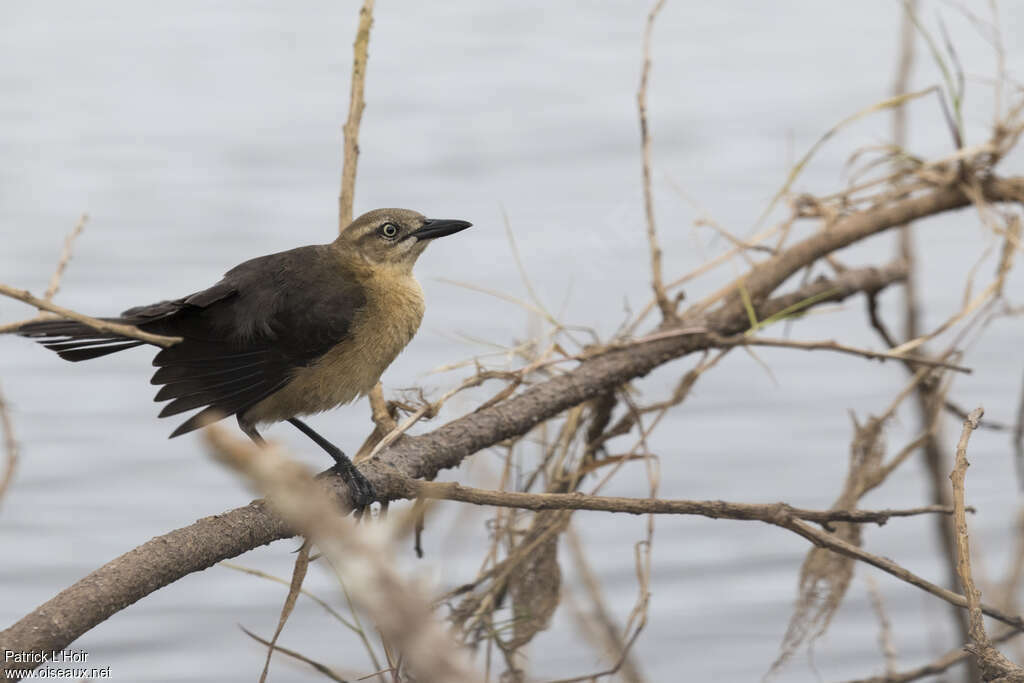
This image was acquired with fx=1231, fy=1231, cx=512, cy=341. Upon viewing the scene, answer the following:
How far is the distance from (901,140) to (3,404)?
3.47 m

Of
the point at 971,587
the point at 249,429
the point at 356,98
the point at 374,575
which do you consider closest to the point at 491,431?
the point at 249,429

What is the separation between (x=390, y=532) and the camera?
49cm

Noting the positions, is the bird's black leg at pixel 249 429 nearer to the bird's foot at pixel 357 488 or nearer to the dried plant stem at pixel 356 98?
the bird's foot at pixel 357 488

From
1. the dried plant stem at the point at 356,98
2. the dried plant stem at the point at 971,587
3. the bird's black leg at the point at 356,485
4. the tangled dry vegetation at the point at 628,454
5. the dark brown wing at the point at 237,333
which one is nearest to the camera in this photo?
the dried plant stem at the point at 971,587

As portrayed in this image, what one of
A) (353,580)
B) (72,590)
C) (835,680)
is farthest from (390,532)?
(835,680)

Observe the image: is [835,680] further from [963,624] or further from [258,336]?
[258,336]

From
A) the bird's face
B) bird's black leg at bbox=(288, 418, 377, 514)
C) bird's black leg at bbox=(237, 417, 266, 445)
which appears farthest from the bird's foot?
the bird's face

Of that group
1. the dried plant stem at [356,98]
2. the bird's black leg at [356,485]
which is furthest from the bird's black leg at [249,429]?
the dried plant stem at [356,98]

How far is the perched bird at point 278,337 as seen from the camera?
2.50 metres

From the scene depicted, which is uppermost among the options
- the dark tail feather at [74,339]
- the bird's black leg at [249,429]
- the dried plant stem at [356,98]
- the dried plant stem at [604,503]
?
the dried plant stem at [356,98]

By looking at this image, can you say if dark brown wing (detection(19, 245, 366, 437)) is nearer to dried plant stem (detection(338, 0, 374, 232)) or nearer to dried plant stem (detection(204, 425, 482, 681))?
dried plant stem (detection(338, 0, 374, 232))

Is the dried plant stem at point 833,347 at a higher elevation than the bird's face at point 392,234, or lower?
lower

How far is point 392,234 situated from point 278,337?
68cm

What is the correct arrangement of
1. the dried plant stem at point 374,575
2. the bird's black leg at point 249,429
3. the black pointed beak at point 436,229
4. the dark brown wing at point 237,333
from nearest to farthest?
the dried plant stem at point 374,575 < the dark brown wing at point 237,333 < the bird's black leg at point 249,429 < the black pointed beak at point 436,229
